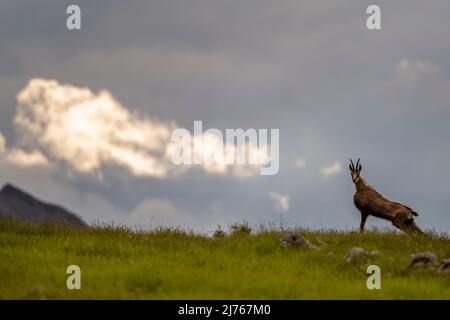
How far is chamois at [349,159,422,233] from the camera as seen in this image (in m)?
28.3

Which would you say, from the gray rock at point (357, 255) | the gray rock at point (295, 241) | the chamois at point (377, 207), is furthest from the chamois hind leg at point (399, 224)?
the gray rock at point (357, 255)

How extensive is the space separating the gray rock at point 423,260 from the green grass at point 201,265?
0.83 ft

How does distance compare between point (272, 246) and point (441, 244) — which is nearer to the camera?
point (272, 246)

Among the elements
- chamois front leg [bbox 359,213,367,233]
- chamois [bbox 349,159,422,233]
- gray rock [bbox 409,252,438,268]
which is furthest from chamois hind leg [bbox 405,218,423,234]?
gray rock [bbox 409,252,438,268]

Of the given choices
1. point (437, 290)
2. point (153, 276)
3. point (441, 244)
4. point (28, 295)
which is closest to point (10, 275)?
point (28, 295)

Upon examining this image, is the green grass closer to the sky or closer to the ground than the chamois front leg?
closer to the ground

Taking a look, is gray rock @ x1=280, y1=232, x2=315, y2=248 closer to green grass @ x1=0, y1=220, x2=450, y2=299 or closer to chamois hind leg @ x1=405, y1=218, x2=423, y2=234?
green grass @ x1=0, y1=220, x2=450, y2=299

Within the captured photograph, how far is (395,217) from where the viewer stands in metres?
28.4

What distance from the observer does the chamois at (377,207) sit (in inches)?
1113

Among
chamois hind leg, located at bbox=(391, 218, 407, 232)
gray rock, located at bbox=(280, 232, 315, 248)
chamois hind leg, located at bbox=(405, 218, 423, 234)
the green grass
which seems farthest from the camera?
chamois hind leg, located at bbox=(391, 218, 407, 232)

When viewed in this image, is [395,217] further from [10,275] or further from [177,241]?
[10,275]

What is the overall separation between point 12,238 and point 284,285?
390 inches

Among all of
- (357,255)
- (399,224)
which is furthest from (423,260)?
(399,224)

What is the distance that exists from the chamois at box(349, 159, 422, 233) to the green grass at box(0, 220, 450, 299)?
7.53 feet
